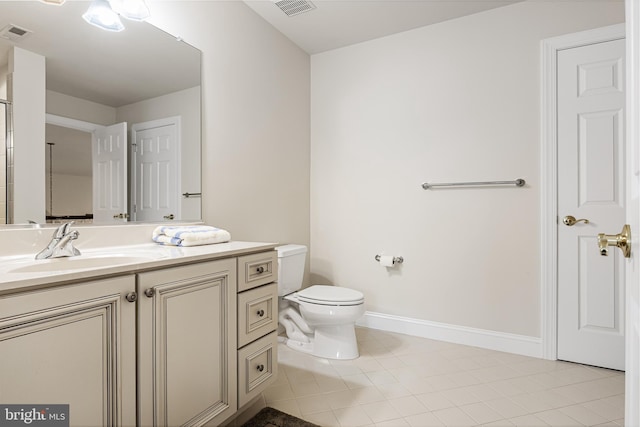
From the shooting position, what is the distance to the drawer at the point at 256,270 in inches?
55.6

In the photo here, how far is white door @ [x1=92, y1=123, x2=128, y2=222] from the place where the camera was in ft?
4.95

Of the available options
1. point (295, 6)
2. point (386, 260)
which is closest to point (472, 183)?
point (386, 260)

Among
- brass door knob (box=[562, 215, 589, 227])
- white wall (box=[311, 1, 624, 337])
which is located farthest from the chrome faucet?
brass door knob (box=[562, 215, 589, 227])

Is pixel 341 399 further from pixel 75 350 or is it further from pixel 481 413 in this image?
pixel 75 350

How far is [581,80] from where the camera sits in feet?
6.87

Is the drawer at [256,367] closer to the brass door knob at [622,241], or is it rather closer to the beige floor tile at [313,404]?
the beige floor tile at [313,404]

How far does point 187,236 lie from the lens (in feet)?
4.97

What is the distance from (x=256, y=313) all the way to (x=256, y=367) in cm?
24

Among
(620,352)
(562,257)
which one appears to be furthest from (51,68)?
(620,352)

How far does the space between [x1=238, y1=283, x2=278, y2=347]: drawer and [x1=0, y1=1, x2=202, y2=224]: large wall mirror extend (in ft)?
2.20

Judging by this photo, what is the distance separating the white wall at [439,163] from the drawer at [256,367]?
1.34 meters

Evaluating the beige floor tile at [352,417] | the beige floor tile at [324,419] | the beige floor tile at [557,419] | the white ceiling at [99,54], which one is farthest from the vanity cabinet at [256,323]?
the beige floor tile at [557,419]

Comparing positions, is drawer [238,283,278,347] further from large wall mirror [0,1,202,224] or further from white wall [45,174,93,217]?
white wall [45,174,93,217]

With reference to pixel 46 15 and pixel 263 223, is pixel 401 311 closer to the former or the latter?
pixel 263 223
